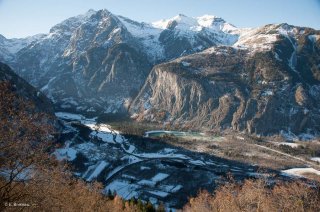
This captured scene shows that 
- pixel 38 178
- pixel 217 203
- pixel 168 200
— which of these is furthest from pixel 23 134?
pixel 168 200

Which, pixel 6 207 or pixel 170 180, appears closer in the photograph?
pixel 6 207

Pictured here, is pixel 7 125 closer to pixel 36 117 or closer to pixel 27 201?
pixel 36 117

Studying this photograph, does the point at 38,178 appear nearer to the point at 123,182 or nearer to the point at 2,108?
the point at 2,108

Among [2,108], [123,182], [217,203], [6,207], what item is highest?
[2,108]

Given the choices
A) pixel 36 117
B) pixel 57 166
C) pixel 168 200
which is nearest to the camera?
pixel 36 117

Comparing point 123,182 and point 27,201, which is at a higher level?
point 27,201

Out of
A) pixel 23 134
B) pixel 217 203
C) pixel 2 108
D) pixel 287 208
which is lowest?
pixel 217 203

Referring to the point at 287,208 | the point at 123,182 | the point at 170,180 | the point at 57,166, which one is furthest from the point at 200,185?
the point at 57,166

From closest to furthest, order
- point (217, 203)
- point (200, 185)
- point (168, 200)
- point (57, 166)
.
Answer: point (57, 166)
point (217, 203)
point (168, 200)
point (200, 185)

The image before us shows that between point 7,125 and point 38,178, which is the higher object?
point 7,125
